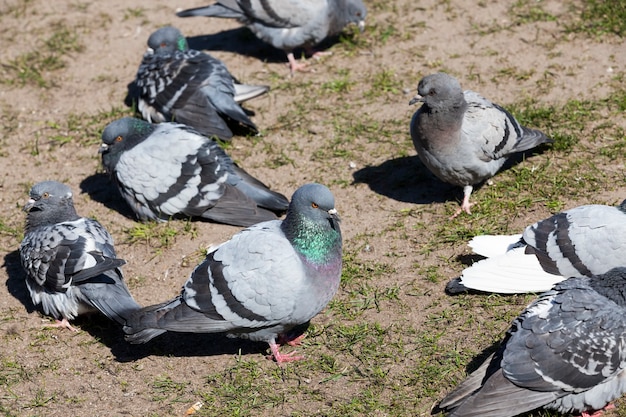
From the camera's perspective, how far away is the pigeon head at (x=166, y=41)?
8.77m

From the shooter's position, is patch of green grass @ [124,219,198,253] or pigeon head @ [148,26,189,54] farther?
pigeon head @ [148,26,189,54]

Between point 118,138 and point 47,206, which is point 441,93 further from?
point 47,206

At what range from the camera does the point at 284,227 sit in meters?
5.43

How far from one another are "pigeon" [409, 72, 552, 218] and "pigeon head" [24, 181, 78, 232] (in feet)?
9.38

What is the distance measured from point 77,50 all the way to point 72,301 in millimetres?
4717

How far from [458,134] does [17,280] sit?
12.2 feet

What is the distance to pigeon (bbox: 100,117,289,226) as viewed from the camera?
22.7ft

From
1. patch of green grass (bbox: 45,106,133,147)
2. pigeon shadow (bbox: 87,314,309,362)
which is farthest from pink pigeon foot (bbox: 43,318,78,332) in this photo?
patch of green grass (bbox: 45,106,133,147)

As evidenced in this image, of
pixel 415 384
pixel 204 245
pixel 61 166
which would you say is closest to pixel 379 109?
pixel 204 245

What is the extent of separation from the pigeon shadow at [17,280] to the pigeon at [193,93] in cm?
208

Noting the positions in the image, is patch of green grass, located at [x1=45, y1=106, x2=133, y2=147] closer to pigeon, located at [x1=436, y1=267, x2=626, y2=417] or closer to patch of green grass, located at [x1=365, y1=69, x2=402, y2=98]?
patch of green grass, located at [x1=365, y1=69, x2=402, y2=98]

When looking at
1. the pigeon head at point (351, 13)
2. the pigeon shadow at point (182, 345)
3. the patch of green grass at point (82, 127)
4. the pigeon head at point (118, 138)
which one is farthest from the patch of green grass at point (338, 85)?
the pigeon shadow at point (182, 345)

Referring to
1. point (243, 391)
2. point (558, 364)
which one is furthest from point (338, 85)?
point (558, 364)

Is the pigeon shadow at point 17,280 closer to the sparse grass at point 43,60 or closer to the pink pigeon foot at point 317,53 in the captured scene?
the sparse grass at point 43,60
